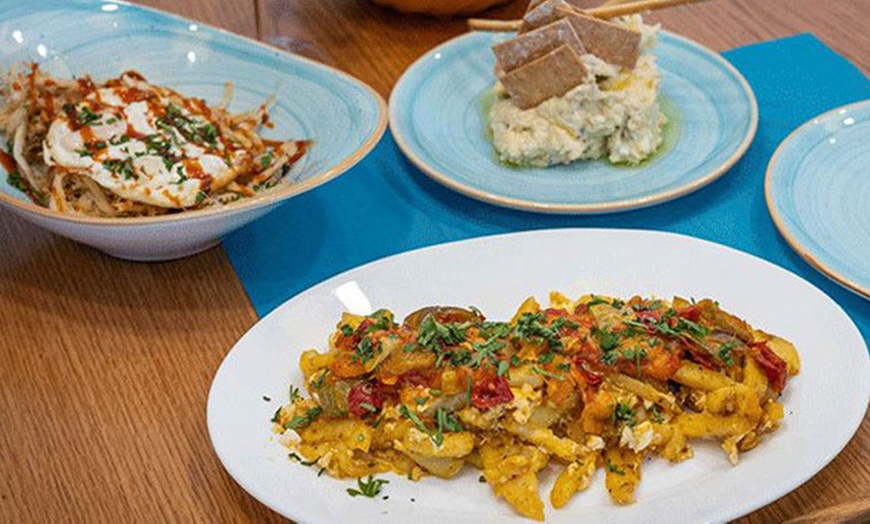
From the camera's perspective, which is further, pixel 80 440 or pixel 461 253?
pixel 461 253

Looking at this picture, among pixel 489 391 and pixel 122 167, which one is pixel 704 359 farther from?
pixel 122 167

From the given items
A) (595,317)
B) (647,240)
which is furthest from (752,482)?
(647,240)

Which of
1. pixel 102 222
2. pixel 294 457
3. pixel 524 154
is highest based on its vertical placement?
pixel 102 222

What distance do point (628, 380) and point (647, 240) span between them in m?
0.34

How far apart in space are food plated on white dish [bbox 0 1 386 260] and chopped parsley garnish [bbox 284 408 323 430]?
35 centimetres

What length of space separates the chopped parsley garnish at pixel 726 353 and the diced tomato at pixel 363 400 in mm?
390

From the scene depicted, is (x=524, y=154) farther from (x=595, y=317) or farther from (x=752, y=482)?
(x=752, y=482)

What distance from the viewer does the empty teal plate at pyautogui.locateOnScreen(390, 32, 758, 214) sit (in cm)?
178

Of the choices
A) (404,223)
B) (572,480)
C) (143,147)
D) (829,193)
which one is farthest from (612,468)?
(143,147)

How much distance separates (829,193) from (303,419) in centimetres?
95

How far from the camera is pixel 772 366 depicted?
1292 mm

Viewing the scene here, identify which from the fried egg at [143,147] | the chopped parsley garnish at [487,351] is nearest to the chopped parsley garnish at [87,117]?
the fried egg at [143,147]

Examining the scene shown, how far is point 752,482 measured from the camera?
120 centimetres

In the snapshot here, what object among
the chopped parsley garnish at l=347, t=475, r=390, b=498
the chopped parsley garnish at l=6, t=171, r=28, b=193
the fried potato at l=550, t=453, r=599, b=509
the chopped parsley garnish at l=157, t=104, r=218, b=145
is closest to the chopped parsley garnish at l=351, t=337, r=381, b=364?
the chopped parsley garnish at l=347, t=475, r=390, b=498
